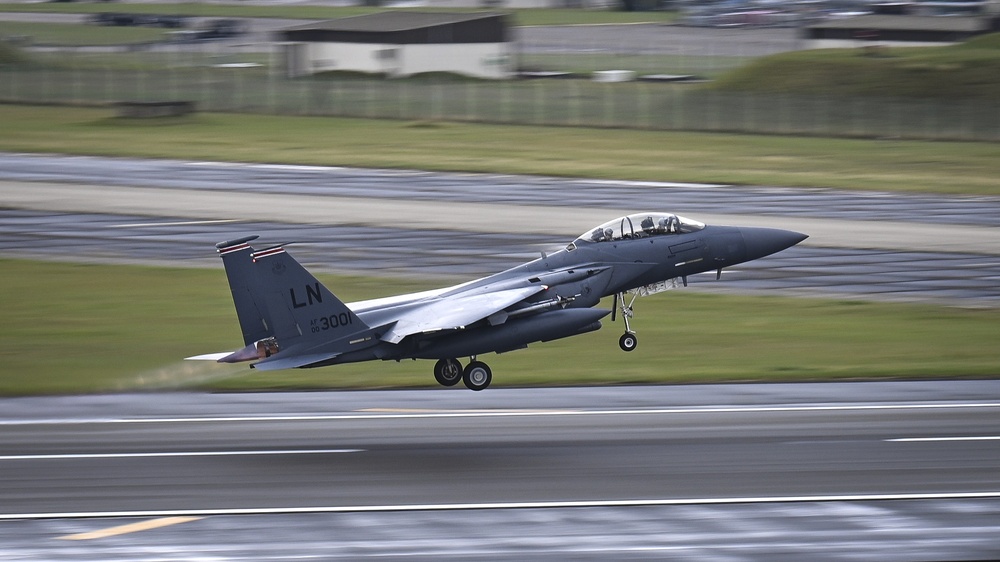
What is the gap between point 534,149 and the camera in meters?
62.7

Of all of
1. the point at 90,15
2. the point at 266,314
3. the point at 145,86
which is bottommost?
the point at 266,314

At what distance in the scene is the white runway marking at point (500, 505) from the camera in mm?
18766

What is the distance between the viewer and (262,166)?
58469 mm

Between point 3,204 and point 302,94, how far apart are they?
27809 mm

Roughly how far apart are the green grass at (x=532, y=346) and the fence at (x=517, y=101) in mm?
34068

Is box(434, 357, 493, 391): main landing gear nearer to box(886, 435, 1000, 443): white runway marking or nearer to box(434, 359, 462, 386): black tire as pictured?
box(434, 359, 462, 386): black tire

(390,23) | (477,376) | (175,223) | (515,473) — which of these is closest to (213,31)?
(390,23)

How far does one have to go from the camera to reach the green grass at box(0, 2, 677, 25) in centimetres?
12750

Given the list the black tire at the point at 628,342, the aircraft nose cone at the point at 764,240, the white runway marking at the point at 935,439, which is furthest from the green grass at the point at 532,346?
the white runway marking at the point at 935,439

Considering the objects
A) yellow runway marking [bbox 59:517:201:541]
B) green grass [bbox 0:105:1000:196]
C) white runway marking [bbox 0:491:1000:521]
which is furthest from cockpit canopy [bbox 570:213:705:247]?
green grass [bbox 0:105:1000:196]

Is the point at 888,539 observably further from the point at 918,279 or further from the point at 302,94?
the point at 302,94

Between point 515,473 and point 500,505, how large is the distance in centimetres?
157

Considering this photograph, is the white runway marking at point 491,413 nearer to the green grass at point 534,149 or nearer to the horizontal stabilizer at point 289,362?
the horizontal stabilizer at point 289,362

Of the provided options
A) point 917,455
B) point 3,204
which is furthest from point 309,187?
point 917,455
